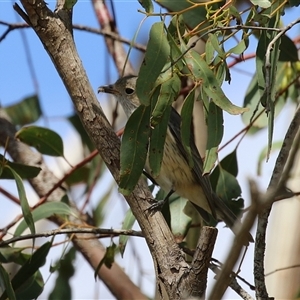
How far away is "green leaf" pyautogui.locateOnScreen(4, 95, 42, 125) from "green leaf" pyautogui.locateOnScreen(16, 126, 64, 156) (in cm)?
54

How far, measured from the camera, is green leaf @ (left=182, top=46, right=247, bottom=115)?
1.98m

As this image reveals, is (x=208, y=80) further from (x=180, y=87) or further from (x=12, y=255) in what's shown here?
(x=12, y=255)

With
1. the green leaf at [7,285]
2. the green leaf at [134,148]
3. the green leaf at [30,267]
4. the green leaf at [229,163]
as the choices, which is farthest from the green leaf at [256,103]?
the green leaf at [7,285]

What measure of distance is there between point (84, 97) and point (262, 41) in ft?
2.11

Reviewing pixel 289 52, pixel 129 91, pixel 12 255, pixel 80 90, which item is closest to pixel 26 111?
pixel 129 91

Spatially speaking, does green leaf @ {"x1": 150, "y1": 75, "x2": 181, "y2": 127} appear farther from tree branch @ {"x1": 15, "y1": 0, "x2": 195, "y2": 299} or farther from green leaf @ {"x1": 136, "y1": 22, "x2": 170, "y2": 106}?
tree branch @ {"x1": 15, "y1": 0, "x2": 195, "y2": 299}

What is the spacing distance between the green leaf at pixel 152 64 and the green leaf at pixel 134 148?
0.12 m

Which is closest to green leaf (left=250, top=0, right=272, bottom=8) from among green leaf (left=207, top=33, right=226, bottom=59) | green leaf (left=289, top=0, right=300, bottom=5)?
green leaf (left=207, top=33, right=226, bottom=59)

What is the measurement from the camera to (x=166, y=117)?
2.08m

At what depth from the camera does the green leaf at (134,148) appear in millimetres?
2023

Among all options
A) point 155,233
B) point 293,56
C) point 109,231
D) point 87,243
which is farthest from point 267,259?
point 155,233

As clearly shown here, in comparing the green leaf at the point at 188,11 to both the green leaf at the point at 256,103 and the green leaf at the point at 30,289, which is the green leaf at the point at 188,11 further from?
the green leaf at the point at 30,289

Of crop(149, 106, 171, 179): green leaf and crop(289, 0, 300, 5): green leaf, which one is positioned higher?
crop(289, 0, 300, 5): green leaf

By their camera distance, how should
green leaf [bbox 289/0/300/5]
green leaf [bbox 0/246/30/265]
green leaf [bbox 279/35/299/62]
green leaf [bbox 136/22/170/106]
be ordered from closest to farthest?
green leaf [bbox 136/22/170/106] → green leaf [bbox 289/0/300/5] → green leaf [bbox 0/246/30/265] → green leaf [bbox 279/35/299/62]
